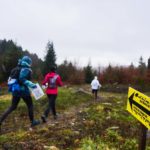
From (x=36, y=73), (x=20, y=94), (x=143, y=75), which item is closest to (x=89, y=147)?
(x=20, y=94)

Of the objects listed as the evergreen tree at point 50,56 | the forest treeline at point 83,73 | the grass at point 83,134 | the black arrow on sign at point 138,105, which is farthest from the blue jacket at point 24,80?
the evergreen tree at point 50,56

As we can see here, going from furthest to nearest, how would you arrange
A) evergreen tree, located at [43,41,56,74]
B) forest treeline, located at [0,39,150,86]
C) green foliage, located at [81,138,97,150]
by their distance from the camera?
1. evergreen tree, located at [43,41,56,74]
2. forest treeline, located at [0,39,150,86]
3. green foliage, located at [81,138,97,150]

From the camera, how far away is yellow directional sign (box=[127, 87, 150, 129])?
17.2 ft

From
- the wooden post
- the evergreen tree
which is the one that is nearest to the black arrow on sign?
the wooden post

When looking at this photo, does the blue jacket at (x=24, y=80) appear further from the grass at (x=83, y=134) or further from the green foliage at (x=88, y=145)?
the green foliage at (x=88, y=145)

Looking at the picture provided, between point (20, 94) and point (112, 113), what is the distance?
3939 millimetres

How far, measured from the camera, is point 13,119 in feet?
42.8

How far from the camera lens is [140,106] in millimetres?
5453

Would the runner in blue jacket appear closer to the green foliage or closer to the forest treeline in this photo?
the green foliage

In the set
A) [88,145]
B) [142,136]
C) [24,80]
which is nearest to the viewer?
[142,136]

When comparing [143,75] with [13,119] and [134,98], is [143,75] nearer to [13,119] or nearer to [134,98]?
[13,119]

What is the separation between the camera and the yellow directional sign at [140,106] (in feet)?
17.2

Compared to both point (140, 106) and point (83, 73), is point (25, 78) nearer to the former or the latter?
point (140, 106)

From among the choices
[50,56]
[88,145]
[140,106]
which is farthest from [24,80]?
[50,56]
